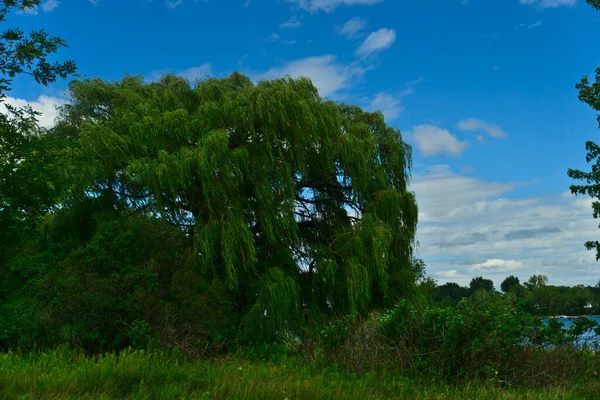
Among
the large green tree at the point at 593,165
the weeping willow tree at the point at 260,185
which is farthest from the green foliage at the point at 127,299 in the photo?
the large green tree at the point at 593,165

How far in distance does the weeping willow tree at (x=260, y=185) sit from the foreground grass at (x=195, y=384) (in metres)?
7.28

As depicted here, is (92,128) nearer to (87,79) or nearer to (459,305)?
(87,79)

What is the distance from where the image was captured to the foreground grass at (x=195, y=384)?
632cm

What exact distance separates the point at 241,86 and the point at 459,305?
13.4 meters

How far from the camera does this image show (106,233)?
42.8 feet

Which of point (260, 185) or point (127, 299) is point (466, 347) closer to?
point (127, 299)

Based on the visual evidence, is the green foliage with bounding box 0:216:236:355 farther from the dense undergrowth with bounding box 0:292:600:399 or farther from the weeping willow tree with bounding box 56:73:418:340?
the weeping willow tree with bounding box 56:73:418:340

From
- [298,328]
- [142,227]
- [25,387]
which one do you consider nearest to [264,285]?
[298,328]

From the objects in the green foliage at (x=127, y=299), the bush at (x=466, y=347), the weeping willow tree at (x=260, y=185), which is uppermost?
the weeping willow tree at (x=260, y=185)

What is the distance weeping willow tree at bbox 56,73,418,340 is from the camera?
52.3 ft

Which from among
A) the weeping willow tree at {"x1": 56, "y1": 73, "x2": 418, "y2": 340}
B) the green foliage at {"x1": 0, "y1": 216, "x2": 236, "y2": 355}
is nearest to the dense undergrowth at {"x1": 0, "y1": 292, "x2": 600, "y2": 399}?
the green foliage at {"x1": 0, "y1": 216, "x2": 236, "y2": 355}

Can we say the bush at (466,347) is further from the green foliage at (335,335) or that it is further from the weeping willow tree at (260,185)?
the weeping willow tree at (260,185)

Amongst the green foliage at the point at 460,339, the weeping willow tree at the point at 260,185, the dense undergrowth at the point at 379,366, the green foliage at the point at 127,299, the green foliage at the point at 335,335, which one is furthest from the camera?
the weeping willow tree at the point at 260,185

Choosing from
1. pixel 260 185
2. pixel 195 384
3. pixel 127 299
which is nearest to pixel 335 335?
pixel 195 384
